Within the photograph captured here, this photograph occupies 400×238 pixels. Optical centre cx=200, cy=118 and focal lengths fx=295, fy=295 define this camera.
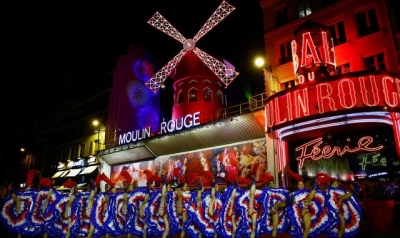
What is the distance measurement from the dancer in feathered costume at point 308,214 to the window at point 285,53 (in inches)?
471

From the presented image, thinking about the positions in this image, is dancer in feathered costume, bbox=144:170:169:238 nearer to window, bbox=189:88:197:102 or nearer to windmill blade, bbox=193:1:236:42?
window, bbox=189:88:197:102

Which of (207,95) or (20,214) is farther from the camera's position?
(207,95)

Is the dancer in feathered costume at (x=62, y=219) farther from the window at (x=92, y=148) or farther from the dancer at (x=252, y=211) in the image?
the window at (x=92, y=148)

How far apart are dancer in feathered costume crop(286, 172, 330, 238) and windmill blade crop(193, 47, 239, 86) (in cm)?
1698

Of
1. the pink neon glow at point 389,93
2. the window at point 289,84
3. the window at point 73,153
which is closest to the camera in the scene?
the pink neon glow at point 389,93

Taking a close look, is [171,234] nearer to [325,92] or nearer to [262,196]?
[262,196]

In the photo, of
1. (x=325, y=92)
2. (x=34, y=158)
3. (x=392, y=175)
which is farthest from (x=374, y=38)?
(x=34, y=158)

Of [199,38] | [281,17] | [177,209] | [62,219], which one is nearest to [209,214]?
[177,209]

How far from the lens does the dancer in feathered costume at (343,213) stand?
809 cm

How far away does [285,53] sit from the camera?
62.7ft

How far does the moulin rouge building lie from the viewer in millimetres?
12945

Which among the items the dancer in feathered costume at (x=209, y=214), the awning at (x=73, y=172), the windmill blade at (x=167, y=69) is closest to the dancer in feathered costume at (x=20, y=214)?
the dancer in feathered costume at (x=209, y=214)

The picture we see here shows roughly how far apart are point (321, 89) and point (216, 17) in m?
15.9

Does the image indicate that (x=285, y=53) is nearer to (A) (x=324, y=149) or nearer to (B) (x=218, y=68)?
(A) (x=324, y=149)
